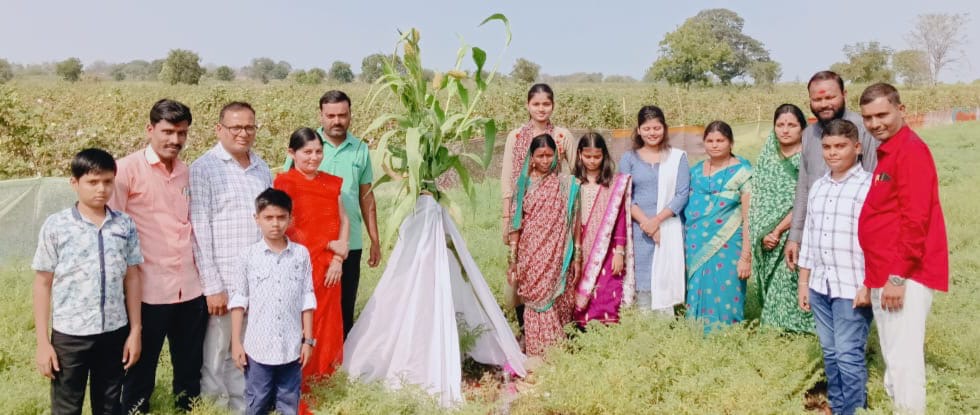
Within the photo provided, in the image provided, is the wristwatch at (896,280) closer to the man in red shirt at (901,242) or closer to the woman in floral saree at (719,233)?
the man in red shirt at (901,242)

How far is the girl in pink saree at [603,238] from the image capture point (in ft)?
13.2

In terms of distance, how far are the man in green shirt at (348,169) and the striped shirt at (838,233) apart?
7.37ft

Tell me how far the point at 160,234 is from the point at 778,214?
10.3 feet

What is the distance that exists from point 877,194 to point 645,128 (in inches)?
54.0

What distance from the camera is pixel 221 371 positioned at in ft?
10.6

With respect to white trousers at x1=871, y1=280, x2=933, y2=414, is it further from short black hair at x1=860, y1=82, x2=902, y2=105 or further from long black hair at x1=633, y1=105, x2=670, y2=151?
long black hair at x1=633, y1=105, x2=670, y2=151

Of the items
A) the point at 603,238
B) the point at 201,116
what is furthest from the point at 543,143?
the point at 201,116

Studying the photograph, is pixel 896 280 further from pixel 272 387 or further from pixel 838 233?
pixel 272 387

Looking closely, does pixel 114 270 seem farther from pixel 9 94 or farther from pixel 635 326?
pixel 9 94

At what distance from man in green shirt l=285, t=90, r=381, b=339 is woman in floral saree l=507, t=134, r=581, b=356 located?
34.3 inches

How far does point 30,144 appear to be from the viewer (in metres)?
7.08

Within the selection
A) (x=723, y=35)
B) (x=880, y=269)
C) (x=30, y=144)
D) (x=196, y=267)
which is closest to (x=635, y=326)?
(x=880, y=269)

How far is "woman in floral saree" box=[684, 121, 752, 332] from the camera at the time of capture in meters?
3.90

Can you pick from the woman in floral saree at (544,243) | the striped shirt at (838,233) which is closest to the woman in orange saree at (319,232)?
the woman in floral saree at (544,243)
